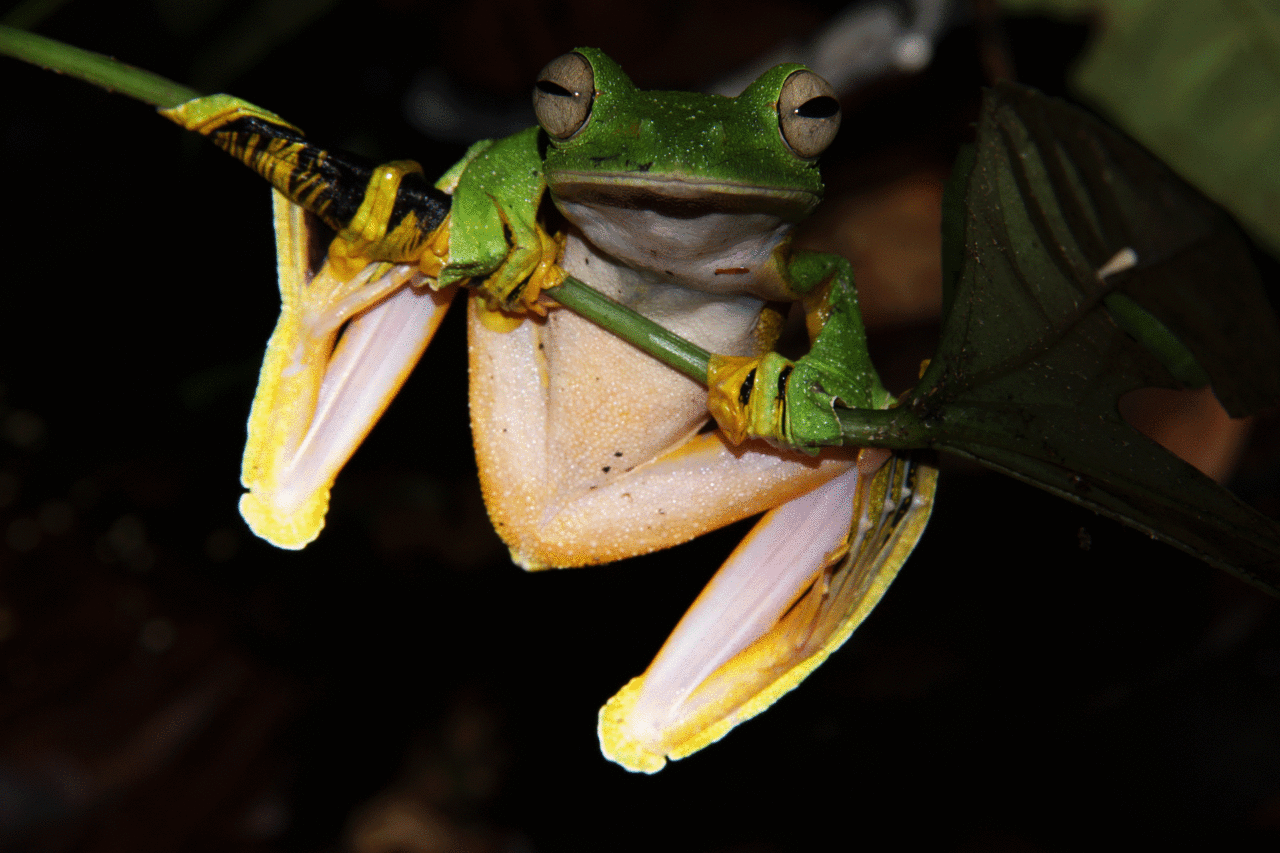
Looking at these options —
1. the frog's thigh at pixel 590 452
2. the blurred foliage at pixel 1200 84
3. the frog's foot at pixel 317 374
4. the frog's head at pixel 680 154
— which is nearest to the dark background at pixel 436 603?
the blurred foliage at pixel 1200 84

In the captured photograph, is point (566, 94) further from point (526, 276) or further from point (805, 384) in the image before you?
point (805, 384)

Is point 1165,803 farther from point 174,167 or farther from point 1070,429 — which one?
point 174,167

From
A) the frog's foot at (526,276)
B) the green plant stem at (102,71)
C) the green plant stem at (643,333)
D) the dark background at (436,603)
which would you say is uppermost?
the green plant stem at (102,71)

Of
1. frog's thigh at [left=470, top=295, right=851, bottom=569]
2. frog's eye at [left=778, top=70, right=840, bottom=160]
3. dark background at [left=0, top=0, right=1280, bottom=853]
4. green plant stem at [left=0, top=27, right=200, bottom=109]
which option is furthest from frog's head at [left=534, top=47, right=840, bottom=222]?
dark background at [left=0, top=0, right=1280, bottom=853]

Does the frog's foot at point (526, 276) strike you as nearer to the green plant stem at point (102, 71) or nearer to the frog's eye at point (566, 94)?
the frog's eye at point (566, 94)

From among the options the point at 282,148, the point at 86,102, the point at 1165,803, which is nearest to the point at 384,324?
the point at 282,148

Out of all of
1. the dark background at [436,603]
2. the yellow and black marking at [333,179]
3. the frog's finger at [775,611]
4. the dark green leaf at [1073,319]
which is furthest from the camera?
the dark background at [436,603]

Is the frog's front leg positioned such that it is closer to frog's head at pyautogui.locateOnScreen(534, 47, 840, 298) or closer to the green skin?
the green skin

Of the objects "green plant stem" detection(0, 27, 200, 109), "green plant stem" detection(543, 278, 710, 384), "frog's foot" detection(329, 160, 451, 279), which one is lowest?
"green plant stem" detection(543, 278, 710, 384)
